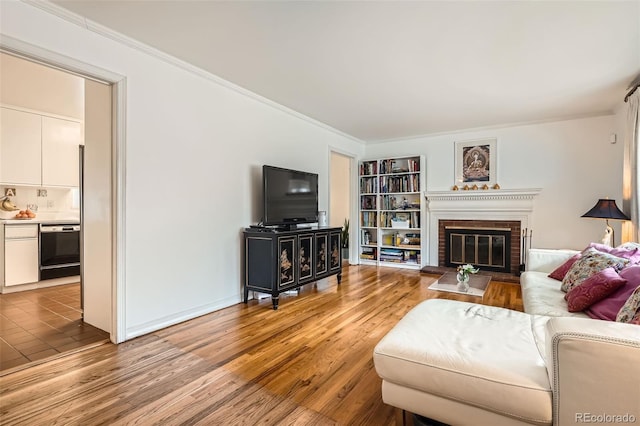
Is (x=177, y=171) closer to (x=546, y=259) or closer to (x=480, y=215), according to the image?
(x=546, y=259)

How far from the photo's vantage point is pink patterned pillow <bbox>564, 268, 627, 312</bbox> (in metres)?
1.90

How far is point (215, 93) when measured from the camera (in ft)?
10.7

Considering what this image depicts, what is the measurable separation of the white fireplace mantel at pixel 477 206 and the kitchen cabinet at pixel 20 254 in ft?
19.1

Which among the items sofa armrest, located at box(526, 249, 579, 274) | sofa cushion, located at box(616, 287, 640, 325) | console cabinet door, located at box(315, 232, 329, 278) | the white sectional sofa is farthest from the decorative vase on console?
sofa cushion, located at box(616, 287, 640, 325)

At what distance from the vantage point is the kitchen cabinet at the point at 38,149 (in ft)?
14.1

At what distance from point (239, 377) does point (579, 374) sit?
1.71 meters

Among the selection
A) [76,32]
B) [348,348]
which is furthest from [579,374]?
[76,32]

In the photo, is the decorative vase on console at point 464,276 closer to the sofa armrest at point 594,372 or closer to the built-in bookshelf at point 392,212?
the built-in bookshelf at point 392,212

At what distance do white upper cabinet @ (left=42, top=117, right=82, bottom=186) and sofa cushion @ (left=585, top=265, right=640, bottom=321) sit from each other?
5.94m

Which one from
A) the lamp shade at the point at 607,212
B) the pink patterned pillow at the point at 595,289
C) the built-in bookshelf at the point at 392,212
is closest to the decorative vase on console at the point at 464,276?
the built-in bookshelf at the point at 392,212

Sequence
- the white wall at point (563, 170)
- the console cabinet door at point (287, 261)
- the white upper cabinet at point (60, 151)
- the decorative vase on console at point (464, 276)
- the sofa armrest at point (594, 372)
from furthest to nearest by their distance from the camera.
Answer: the white upper cabinet at point (60, 151)
the white wall at point (563, 170)
the decorative vase on console at point (464, 276)
the console cabinet door at point (287, 261)
the sofa armrest at point (594, 372)

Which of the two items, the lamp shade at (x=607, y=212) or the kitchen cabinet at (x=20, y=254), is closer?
the lamp shade at (x=607, y=212)

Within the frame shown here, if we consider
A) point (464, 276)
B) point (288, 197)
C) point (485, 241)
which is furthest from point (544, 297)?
point (485, 241)

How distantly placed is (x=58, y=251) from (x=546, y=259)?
19.9ft
